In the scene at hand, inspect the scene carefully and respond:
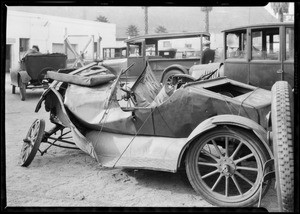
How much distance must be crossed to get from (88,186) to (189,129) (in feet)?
4.00

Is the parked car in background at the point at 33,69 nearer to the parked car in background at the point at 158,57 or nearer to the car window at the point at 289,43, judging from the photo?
the parked car in background at the point at 158,57

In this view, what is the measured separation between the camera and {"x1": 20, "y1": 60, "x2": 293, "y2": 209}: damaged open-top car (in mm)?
2859

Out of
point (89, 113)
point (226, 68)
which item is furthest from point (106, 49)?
point (89, 113)

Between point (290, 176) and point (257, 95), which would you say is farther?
point (257, 95)

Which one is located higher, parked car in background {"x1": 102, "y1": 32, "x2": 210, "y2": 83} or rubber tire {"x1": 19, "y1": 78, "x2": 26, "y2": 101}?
parked car in background {"x1": 102, "y1": 32, "x2": 210, "y2": 83}

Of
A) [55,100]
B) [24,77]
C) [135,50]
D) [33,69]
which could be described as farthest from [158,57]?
[55,100]

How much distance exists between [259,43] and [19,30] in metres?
11.0

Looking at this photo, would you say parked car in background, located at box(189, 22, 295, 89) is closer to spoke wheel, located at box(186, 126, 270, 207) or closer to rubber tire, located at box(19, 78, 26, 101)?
spoke wheel, located at box(186, 126, 270, 207)

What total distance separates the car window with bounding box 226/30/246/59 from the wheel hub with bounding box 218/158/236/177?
3.45m

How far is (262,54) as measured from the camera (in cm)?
583

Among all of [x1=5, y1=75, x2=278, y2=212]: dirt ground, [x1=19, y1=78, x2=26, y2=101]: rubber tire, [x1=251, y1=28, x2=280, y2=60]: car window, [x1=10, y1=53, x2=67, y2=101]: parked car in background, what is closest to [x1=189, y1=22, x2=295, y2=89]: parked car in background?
[x1=251, y1=28, x2=280, y2=60]: car window
